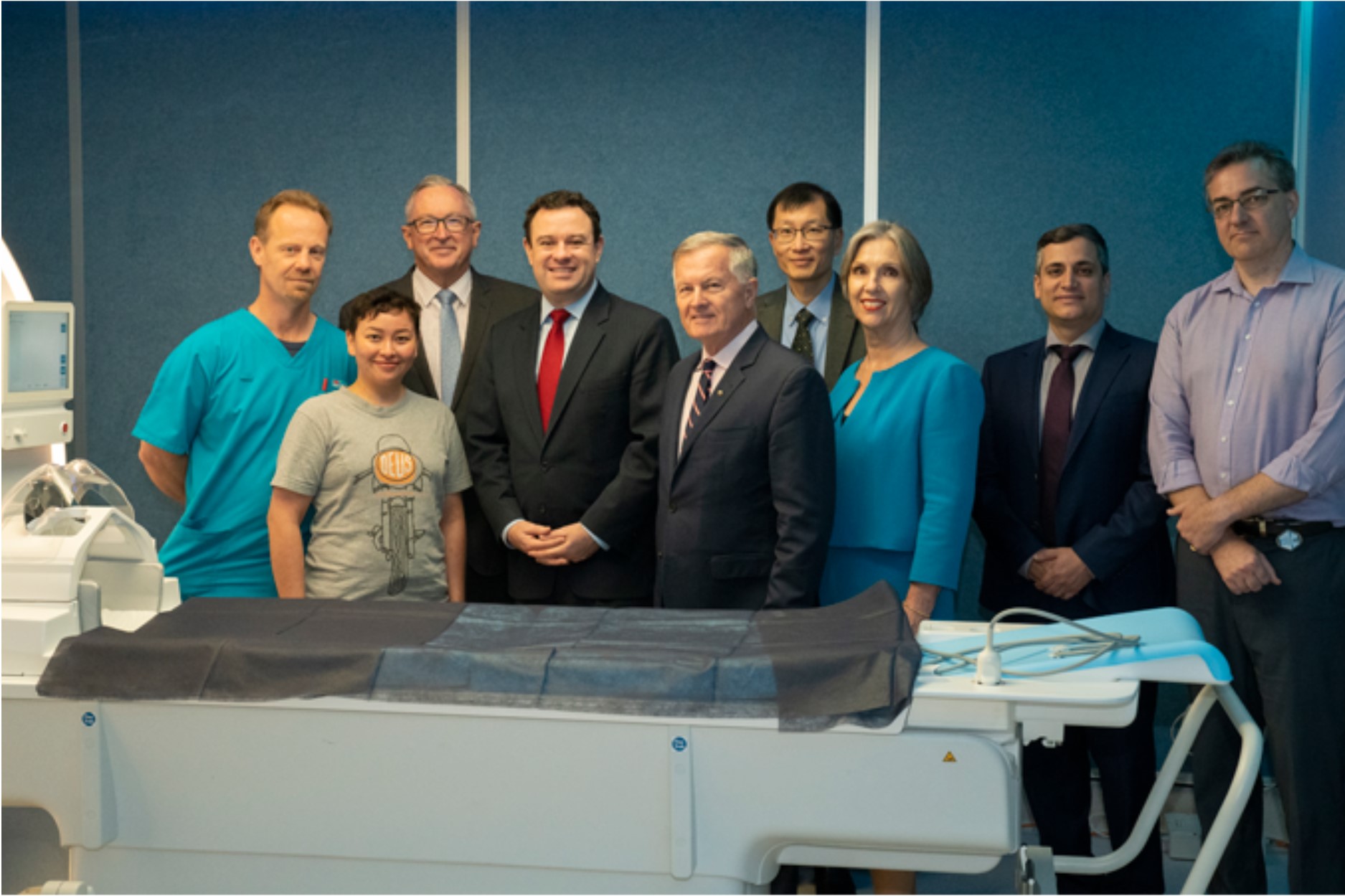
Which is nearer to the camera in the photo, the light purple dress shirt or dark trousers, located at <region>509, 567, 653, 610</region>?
the light purple dress shirt

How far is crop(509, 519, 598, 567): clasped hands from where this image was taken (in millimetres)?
2971

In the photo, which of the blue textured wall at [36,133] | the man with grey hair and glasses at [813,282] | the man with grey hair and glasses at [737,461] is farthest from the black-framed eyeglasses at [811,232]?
the blue textured wall at [36,133]

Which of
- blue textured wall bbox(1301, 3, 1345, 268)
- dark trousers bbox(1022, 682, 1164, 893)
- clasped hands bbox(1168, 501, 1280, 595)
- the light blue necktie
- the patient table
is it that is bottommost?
dark trousers bbox(1022, 682, 1164, 893)

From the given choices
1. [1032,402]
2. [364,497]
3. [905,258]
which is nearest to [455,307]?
[364,497]

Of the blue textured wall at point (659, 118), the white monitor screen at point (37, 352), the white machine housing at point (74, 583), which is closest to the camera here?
the white machine housing at point (74, 583)

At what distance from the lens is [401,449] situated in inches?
114

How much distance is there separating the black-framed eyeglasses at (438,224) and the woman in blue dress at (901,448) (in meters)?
1.09

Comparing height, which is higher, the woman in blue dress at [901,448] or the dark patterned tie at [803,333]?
the dark patterned tie at [803,333]

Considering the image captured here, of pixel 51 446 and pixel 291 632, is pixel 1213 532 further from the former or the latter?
pixel 51 446

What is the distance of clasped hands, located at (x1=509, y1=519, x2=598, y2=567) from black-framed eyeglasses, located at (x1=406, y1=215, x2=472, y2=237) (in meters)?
0.87

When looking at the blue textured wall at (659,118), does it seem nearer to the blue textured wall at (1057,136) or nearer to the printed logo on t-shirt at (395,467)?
the blue textured wall at (1057,136)

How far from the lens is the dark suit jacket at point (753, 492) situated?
2.65m

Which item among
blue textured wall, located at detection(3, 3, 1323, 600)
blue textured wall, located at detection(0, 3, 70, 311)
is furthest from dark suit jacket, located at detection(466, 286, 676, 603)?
blue textured wall, located at detection(0, 3, 70, 311)

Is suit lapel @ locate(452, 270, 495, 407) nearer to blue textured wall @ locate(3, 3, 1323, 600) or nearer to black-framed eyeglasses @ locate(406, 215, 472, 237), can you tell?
black-framed eyeglasses @ locate(406, 215, 472, 237)
